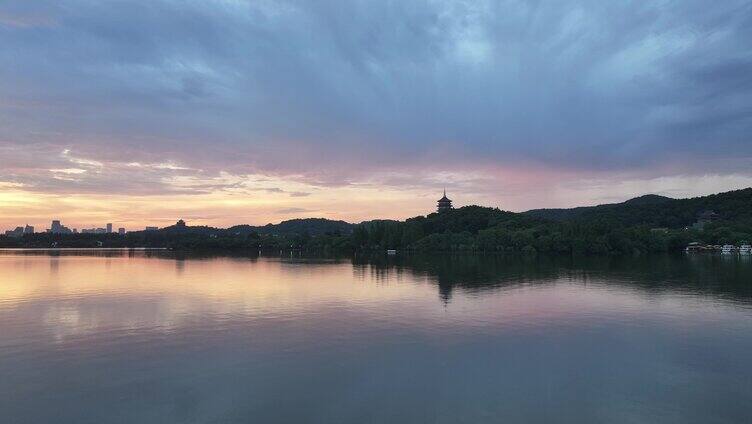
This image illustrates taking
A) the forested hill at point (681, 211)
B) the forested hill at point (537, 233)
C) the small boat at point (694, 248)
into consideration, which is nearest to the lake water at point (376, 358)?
the forested hill at point (537, 233)

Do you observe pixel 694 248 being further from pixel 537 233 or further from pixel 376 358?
pixel 376 358

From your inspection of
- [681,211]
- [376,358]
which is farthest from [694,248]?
[376,358]

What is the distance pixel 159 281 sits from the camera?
3994 centimetres

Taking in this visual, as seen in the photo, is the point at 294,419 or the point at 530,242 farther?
the point at 530,242

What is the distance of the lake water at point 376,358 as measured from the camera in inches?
445

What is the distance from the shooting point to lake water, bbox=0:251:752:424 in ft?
37.1

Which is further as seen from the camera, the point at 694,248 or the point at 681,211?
the point at 681,211

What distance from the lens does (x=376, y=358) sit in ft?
50.7

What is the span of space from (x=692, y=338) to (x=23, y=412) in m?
20.6

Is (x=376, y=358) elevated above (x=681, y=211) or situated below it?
below

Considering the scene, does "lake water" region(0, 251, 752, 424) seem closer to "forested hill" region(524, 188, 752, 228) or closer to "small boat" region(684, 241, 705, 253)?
"small boat" region(684, 241, 705, 253)

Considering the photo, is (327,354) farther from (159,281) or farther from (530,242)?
(530,242)

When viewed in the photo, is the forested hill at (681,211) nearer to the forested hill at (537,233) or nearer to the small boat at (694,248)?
the forested hill at (537,233)

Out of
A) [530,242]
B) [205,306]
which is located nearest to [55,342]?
[205,306]
